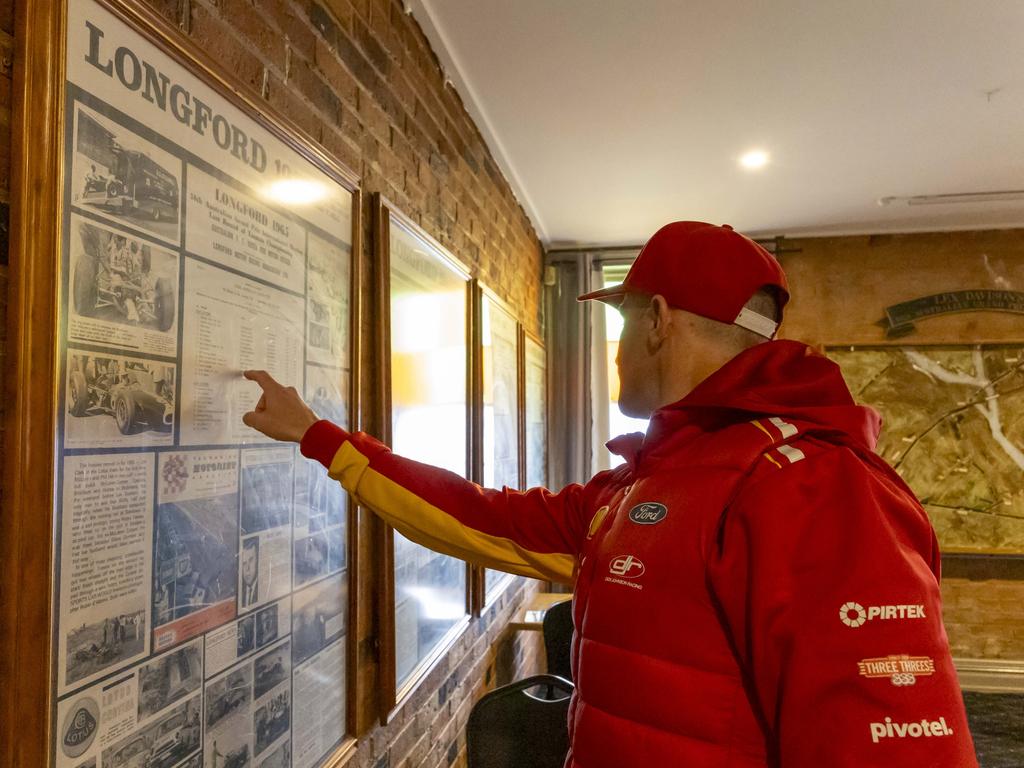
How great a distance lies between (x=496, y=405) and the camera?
8.73 feet

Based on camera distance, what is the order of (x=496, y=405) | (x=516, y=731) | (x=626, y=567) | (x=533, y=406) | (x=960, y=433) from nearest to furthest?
(x=626, y=567) → (x=516, y=731) → (x=496, y=405) → (x=533, y=406) → (x=960, y=433)

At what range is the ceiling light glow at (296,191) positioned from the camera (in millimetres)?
1081

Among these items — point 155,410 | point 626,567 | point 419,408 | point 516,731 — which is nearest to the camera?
point 155,410

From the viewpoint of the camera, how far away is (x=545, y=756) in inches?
63.5

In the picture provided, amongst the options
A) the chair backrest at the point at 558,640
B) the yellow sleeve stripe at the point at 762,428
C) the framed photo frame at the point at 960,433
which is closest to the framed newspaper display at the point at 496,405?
the chair backrest at the point at 558,640

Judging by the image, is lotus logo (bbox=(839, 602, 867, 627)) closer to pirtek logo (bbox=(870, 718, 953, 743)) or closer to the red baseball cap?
pirtek logo (bbox=(870, 718, 953, 743))

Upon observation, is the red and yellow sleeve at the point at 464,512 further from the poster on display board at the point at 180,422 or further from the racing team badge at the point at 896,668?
the racing team badge at the point at 896,668

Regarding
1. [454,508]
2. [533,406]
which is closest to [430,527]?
[454,508]

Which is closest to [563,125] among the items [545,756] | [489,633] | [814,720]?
[489,633]

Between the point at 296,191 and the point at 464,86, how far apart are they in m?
1.34

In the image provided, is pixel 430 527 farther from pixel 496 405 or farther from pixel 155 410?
pixel 496 405

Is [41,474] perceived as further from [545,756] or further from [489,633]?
[489,633]

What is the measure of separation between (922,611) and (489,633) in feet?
6.60

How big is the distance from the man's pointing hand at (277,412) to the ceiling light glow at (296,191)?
0.29m
